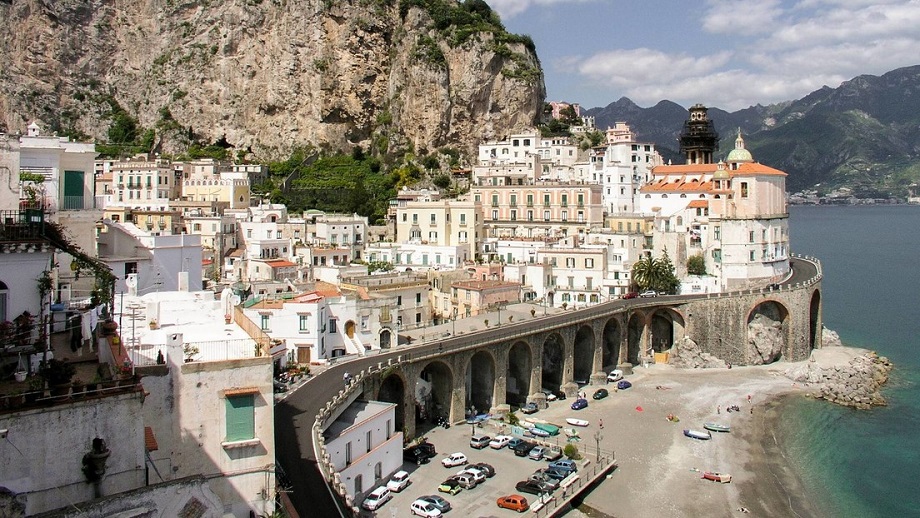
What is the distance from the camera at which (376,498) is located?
30.0m

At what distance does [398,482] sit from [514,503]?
4.96m

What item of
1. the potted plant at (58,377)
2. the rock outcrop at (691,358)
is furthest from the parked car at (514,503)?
the rock outcrop at (691,358)

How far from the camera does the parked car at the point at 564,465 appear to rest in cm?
3428

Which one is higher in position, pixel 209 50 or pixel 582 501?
pixel 209 50

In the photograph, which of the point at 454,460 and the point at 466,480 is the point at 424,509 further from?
the point at 454,460

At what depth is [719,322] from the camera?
56.2 m

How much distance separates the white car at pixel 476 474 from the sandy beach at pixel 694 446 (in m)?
4.07

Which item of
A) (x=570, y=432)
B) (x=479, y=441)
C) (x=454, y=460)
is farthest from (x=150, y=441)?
(x=570, y=432)

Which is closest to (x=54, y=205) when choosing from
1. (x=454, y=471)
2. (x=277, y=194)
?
(x=454, y=471)

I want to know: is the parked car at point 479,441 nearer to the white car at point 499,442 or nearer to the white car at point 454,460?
the white car at point 499,442

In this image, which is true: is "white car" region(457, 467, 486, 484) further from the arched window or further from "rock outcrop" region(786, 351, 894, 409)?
"rock outcrop" region(786, 351, 894, 409)

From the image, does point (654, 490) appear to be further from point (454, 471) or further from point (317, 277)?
point (317, 277)

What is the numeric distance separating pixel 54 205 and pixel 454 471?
19.7m

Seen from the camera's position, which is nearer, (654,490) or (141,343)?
(141,343)
